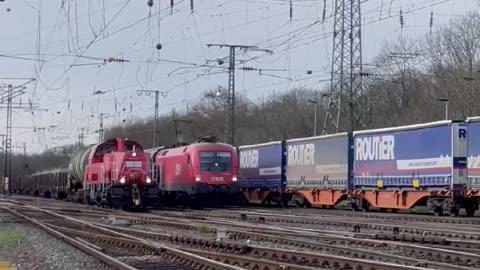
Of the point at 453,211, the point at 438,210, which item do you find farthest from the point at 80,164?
the point at 453,211

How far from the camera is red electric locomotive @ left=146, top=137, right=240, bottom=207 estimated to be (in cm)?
3734

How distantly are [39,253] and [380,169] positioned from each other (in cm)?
1929

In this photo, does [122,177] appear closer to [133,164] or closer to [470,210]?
[133,164]

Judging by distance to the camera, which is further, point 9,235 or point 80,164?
point 80,164

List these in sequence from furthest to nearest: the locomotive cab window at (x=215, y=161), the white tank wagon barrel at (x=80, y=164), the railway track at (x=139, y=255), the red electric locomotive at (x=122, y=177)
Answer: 1. the white tank wagon barrel at (x=80, y=164)
2. the locomotive cab window at (x=215, y=161)
3. the red electric locomotive at (x=122, y=177)
4. the railway track at (x=139, y=255)

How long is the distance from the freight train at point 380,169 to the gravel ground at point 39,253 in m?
15.1

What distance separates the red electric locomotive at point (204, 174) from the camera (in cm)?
3734

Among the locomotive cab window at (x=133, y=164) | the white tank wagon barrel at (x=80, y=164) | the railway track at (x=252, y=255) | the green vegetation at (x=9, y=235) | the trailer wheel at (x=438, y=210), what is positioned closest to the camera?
→ the railway track at (x=252, y=255)

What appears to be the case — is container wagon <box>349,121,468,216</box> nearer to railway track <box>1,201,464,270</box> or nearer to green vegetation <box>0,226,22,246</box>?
railway track <box>1,201,464,270</box>

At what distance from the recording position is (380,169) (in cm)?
3300

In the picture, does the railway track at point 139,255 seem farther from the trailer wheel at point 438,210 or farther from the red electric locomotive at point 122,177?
the trailer wheel at point 438,210

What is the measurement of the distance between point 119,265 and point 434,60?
170ft

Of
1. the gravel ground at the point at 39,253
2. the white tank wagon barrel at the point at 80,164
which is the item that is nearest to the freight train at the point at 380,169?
the white tank wagon barrel at the point at 80,164

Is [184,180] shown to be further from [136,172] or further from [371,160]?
[371,160]
